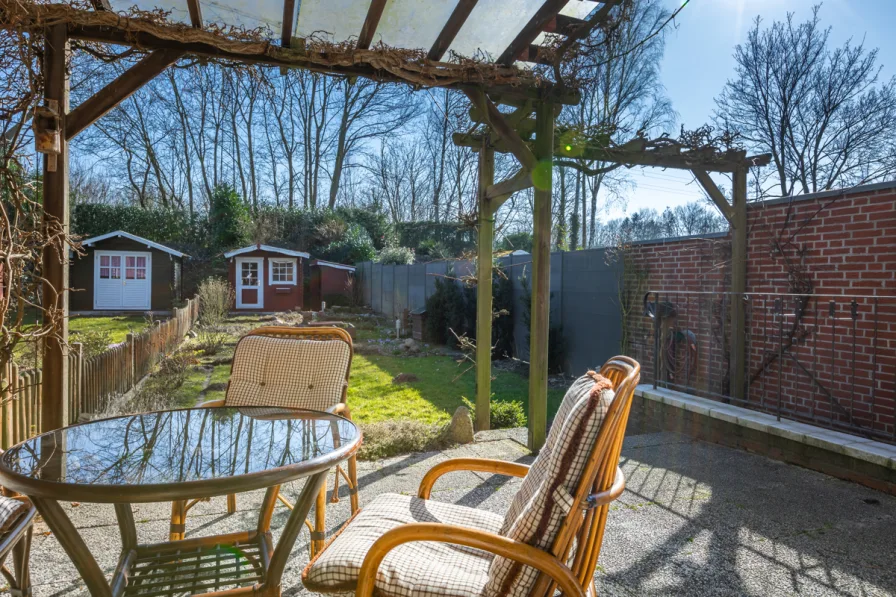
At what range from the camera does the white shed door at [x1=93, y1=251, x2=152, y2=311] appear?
57.8ft

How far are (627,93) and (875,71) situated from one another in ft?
21.0

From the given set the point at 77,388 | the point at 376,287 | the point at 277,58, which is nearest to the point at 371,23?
the point at 277,58

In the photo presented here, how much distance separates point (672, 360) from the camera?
18.1 ft

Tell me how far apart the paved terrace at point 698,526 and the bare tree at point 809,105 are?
7.53 m

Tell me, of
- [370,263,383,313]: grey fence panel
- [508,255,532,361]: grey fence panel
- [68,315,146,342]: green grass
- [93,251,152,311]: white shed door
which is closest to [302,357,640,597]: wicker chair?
[508,255,532,361]: grey fence panel

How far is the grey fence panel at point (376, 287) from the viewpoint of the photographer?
1667cm

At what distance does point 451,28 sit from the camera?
3232 mm

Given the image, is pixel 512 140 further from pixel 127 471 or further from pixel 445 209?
pixel 445 209

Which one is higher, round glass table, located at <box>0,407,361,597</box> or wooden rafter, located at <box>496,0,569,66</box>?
wooden rafter, located at <box>496,0,569,66</box>

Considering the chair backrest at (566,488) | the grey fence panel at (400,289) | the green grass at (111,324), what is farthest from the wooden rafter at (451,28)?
the grey fence panel at (400,289)

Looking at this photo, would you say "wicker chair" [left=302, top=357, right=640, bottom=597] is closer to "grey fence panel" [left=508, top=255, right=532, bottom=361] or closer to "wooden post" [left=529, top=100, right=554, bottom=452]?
"wooden post" [left=529, top=100, right=554, bottom=452]

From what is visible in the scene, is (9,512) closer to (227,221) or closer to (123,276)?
(123,276)

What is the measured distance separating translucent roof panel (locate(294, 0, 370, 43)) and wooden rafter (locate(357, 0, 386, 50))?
2.5 inches

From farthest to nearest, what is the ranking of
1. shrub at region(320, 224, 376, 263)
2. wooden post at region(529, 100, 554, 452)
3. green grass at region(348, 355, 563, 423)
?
shrub at region(320, 224, 376, 263) < green grass at region(348, 355, 563, 423) < wooden post at region(529, 100, 554, 452)
